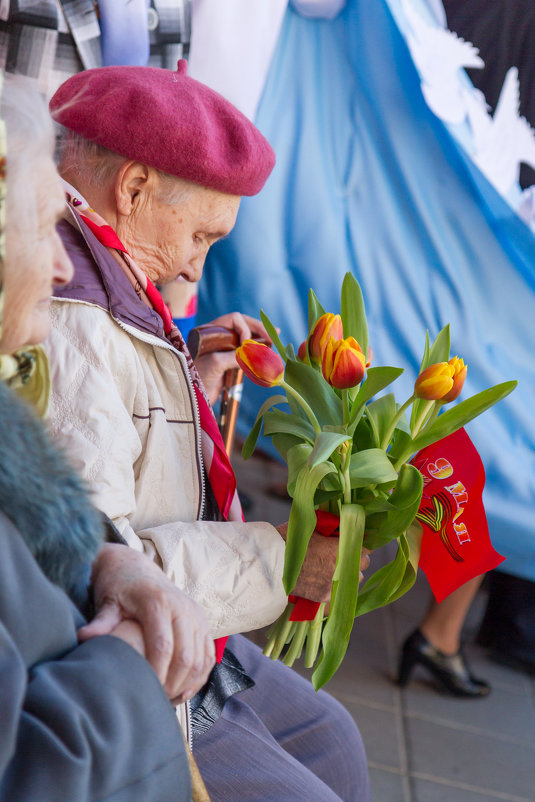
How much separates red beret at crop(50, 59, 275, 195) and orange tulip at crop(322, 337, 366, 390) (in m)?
0.39

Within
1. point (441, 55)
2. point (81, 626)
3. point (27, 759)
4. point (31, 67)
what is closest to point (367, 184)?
point (441, 55)

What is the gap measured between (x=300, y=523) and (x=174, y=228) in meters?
0.54

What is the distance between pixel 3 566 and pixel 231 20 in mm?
1742

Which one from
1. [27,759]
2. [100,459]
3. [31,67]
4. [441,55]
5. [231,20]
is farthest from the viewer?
[441,55]

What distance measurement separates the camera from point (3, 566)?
653 mm

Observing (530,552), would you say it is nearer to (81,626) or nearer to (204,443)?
(204,443)

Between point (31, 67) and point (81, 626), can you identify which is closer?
point (81, 626)

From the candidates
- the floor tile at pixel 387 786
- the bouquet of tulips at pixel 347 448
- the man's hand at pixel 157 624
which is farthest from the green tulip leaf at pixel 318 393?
the floor tile at pixel 387 786

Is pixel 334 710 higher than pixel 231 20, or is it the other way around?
pixel 231 20

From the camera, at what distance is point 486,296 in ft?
7.16

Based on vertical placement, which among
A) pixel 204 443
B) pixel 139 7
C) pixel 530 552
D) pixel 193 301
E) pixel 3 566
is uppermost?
pixel 139 7

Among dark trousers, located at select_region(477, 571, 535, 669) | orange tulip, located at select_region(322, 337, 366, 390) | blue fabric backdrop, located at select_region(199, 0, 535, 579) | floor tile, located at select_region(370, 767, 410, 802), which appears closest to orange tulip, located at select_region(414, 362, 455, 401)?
orange tulip, located at select_region(322, 337, 366, 390)

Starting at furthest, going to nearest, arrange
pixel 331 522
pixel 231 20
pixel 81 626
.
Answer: pixel 231 20 < pixel 331 522 < pixel 81 626

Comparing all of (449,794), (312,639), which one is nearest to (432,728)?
(449,794)
